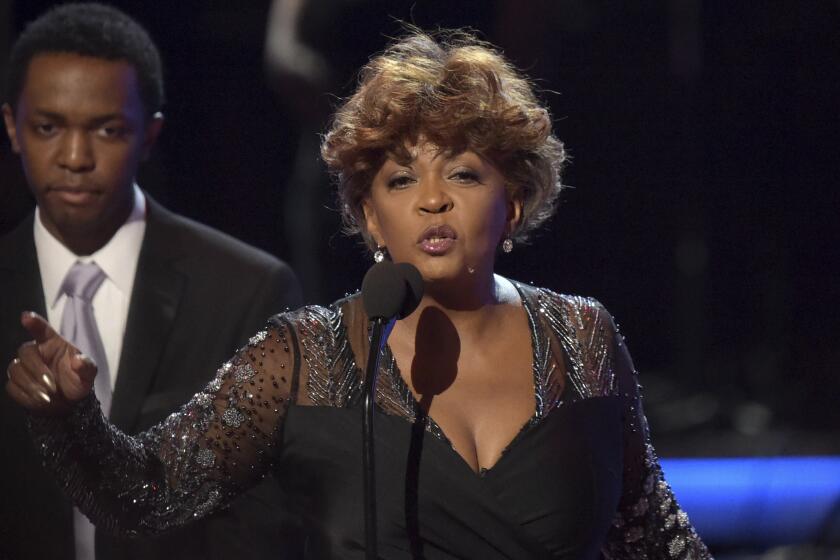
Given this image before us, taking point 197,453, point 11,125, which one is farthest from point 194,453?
point 11,125

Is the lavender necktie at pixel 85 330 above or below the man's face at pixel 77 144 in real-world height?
below

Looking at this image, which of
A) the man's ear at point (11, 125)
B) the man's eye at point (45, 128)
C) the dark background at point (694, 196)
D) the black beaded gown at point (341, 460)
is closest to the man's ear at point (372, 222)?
the black beaded gown at point (341, 460)

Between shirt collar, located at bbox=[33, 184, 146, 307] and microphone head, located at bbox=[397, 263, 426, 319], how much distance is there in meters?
1.18

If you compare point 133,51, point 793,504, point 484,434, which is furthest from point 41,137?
point 793,504

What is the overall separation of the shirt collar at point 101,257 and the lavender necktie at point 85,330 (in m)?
0.02

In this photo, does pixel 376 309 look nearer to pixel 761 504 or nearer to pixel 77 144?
pixel 77 144

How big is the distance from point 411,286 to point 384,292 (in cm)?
4

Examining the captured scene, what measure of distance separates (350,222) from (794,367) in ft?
8.48

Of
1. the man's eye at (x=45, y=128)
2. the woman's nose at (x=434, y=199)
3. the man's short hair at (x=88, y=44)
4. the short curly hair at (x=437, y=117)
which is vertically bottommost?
the woman's nose at (x=434, y=199)

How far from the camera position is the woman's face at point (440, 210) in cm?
189

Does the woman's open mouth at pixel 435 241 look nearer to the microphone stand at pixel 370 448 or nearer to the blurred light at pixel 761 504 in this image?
the microphone stand at pixel 370 448

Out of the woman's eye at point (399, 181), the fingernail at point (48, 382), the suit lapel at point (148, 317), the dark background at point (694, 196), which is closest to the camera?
the fingernail at point (48, 382)

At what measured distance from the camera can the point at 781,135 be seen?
4246 millimetres

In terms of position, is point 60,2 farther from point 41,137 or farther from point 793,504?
point 793,504
